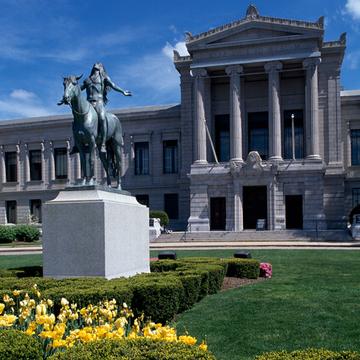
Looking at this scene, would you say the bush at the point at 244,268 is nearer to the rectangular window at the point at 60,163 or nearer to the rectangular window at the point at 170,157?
the rectangular window at the point at 170,157

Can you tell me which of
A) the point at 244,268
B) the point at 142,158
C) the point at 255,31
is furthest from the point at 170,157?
the point at 244,268

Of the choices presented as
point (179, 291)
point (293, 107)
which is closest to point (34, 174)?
Result: point (293, 107)

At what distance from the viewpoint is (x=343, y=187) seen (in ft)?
177

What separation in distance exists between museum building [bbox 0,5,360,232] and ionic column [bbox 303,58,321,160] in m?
0.09

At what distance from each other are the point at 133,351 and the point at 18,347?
118 centimetres

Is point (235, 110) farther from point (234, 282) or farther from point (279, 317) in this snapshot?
point (279, 317)

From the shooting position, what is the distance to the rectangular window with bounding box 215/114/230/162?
57188mm

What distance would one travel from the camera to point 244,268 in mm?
17766

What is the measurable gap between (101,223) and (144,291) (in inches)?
114

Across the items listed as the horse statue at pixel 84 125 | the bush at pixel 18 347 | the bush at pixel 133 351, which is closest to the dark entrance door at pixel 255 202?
the horse statue at pixel 84 125

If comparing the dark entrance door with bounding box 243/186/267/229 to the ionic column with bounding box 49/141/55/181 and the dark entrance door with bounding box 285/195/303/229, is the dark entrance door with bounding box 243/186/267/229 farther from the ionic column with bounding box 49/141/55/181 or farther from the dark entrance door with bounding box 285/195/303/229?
the ionic column with bounding box 49/141/55/181

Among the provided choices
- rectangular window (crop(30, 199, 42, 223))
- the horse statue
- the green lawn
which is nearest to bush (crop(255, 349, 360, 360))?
the green lawn

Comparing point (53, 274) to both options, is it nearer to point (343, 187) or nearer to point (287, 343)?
point (287, 343)

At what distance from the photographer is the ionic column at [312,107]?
5172cm
